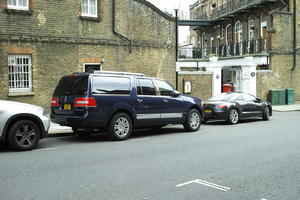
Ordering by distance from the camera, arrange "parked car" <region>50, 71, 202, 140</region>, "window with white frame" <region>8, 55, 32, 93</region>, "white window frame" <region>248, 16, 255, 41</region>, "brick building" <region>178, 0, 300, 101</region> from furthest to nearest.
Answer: "white window frame" <region>248, 16, 255, 41</region> → "brick building" <region>178, 0, 300, 101</region> → "window with white frame" <region>8, 55, 32, 93</region> → "parked car" <region>50, 71, 202, 140</region>

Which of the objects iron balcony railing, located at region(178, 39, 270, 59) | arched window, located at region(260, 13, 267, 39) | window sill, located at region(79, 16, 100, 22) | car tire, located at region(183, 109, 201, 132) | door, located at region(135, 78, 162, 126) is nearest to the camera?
door, located at region(135, 78, 162, 126)

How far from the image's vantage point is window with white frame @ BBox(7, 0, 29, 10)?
608 inches

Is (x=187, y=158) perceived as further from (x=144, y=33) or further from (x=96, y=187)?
(x=144, y=33)

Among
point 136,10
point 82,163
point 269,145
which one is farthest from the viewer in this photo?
point 136,10

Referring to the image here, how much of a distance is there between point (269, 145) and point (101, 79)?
187 inches

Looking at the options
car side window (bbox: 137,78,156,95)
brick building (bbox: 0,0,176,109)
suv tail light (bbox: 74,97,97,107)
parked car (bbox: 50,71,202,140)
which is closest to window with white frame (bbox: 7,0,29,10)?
brick building (bbox: 0,0,176,109)

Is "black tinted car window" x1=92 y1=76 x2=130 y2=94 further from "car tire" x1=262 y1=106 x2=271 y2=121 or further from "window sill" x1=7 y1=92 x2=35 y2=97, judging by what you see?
"car tire" x1=262 y1=106 x2=271 y2=121

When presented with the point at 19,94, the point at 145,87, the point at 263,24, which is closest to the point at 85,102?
the point at 145,87

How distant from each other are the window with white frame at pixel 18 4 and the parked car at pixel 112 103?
6.42 meters

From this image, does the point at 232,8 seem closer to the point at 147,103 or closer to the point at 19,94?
the point at 19,94

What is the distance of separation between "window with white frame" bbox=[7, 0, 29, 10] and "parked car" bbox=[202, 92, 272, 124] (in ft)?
27.9

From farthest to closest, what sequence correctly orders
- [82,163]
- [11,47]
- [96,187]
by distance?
[11,47] < [82,163] < [96,187]

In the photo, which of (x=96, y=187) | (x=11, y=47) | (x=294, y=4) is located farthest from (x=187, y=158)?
(x=294, y=4)

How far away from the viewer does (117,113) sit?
34.7ft
